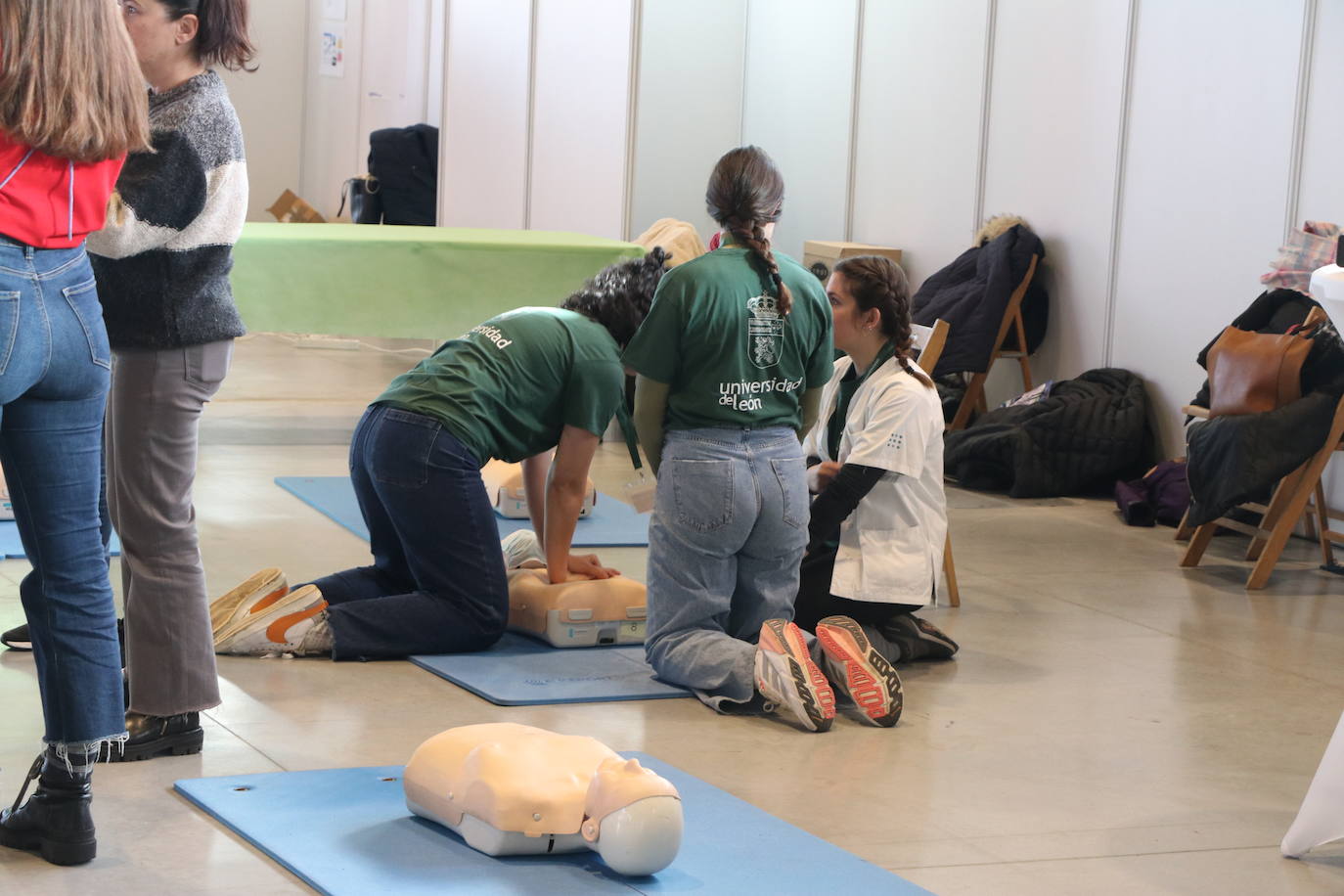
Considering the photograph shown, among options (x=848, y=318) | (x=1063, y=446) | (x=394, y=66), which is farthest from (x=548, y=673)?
(x=394, y=66)

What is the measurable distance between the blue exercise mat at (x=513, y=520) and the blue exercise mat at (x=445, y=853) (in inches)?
92.9

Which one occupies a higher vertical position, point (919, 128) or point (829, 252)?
point (919, 128)

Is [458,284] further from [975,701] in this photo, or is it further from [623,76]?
[975,701]

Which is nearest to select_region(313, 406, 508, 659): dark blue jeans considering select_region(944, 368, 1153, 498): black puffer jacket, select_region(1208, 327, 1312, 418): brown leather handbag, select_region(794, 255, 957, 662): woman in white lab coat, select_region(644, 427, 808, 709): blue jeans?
select_region(644, 427, 808, 709): blue jeans

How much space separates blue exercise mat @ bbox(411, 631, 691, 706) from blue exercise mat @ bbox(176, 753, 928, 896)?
26.5 inches

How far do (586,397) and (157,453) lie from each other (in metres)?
1.15

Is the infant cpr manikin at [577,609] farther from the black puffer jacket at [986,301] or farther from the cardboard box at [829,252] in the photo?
the cardboard box at [829,252]

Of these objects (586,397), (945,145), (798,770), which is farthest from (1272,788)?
(945,145)

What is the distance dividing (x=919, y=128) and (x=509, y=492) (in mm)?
3815

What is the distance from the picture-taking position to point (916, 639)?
406 centimetres

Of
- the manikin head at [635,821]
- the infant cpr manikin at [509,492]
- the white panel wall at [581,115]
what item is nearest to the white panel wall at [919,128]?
the white panel wall at [581,115]

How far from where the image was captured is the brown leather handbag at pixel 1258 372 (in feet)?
17.7

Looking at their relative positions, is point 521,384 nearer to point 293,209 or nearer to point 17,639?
point 17,639

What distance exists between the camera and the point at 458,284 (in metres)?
6.72
